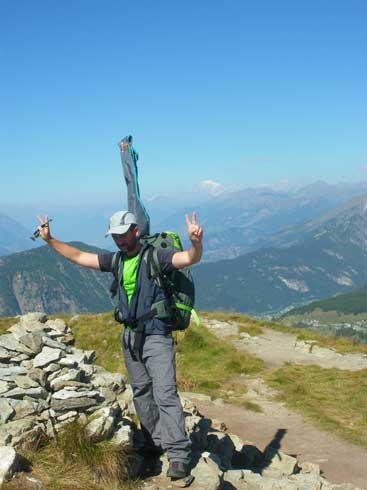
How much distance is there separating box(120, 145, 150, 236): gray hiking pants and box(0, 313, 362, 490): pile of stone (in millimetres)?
3653

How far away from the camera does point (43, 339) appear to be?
1287cm

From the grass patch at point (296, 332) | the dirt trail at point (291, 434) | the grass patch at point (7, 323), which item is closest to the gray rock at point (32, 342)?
the dirt trail at point (291, 434)

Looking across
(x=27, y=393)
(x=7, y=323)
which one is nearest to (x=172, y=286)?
(x=27, y=393)

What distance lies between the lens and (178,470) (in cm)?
920

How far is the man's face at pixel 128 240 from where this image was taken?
9369 millimetres

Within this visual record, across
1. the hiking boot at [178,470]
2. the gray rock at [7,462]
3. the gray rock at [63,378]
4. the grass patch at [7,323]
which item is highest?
the gray rock at [63,378]

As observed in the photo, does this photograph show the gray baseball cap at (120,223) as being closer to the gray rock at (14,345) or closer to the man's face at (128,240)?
the man's face at (128,240)

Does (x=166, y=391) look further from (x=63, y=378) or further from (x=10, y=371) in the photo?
(x=10, y=371)

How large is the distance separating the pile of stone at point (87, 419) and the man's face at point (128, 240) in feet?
10.8

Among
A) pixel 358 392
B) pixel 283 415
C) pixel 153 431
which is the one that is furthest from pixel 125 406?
pixel 358 392

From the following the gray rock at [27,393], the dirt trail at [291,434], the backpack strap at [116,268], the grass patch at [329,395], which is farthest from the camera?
the grass patch at [329,395]

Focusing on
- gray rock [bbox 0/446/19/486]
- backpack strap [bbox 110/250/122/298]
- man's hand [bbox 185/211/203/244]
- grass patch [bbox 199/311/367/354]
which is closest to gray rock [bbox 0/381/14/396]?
gray rock [bbox 0/446/19/486]

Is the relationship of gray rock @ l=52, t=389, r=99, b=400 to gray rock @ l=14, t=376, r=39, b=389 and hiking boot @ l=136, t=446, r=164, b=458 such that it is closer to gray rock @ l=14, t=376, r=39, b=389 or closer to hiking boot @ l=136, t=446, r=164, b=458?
gray rock @ l=14, t=376, r=39, b=389

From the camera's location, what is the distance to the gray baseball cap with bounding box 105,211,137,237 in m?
9.22
